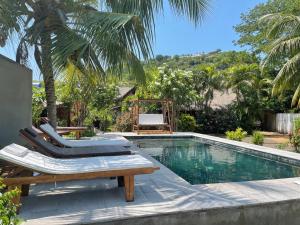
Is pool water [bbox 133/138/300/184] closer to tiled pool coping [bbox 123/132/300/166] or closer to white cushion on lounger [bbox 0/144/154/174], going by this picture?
tiled pool coping [bbox 123/132/300/166]

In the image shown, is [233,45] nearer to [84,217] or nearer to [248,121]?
[248,121]

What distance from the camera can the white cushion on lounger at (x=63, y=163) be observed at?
133 inches

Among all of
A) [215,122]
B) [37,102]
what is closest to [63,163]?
[37,102]

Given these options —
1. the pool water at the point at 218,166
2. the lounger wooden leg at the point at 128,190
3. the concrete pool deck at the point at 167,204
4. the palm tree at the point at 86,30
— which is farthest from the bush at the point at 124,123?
the lounger wooden leg at the point at 128,190

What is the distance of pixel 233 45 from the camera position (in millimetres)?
26844

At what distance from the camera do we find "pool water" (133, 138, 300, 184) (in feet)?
20.3

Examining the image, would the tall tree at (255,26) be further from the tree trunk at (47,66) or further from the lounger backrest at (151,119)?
the tree trunk at (47,66)

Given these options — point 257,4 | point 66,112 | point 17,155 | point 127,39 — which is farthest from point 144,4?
point 257,4

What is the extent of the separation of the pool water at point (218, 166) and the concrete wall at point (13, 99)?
12.2ft

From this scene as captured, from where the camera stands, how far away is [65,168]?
3.70m

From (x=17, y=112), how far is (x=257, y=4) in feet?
78.9

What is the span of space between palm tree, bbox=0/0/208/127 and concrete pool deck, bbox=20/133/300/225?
229 centimetres

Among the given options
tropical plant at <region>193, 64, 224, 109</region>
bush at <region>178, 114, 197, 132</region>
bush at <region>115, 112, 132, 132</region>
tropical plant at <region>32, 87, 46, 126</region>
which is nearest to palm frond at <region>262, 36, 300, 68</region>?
bush at <region>178, 114, 197, 132</region>

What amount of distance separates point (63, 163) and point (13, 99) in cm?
284
